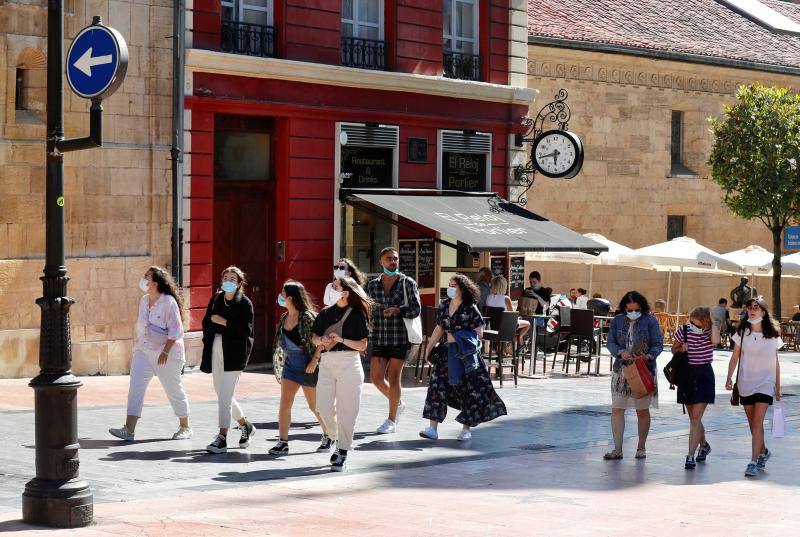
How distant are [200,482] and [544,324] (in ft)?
41.0

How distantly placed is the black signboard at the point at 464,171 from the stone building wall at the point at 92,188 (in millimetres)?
6153

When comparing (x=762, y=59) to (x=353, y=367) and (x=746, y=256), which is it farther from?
(x=353, y=367)

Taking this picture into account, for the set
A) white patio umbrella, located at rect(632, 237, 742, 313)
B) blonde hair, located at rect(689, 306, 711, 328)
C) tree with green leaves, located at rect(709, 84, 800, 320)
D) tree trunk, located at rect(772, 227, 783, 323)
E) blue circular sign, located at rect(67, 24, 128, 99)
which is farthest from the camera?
tree with green leaves, located at rect(709, 84, 800, 320)

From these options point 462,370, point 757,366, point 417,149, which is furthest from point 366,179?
point 757,366

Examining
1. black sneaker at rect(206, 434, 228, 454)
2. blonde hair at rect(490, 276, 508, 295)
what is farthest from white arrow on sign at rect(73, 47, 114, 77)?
blonde hair at rect(490, 276, 508, 295)

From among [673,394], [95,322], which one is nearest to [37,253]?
[95,322]

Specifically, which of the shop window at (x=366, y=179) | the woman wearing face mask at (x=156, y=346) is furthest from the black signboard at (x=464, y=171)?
the woman wearing face mask at (x=156, y=346)

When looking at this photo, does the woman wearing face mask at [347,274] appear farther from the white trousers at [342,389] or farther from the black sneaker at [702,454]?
the black sneaker at [702,454]

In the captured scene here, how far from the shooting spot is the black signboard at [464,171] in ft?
79.6

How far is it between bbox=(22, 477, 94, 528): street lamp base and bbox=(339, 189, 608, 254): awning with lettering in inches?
474

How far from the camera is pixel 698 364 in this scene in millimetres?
13148

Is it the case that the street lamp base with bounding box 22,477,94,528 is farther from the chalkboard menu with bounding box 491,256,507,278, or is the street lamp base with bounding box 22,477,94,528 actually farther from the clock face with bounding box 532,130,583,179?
the chalkboard menu with bounding box 491,256,507,278

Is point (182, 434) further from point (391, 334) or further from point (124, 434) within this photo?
point (391, 334)

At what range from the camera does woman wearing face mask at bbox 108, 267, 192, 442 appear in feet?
43.7
